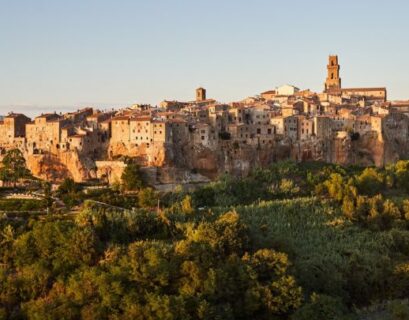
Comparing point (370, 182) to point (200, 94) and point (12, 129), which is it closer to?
point (12, 129)

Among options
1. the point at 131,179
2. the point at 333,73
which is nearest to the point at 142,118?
the point at 131,179

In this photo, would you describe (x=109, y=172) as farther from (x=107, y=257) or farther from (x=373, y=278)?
(x=373, y=278)

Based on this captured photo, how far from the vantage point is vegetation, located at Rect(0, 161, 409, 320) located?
22.4 m

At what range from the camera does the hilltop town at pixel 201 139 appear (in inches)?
1690

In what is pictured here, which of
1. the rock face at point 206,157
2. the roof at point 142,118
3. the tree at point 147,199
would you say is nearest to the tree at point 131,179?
the rock face at point 206,157

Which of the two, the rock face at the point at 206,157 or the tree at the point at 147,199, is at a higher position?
the rock face at the point at 206,157

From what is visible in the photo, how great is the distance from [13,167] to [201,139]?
38.7ft

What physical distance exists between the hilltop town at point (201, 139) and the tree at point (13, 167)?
3.54ft

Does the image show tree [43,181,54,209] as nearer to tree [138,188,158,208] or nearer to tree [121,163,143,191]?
tree [121,163,143,191]

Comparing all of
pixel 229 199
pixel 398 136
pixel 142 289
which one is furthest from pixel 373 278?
pixel 398 136

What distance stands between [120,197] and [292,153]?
15190 mm

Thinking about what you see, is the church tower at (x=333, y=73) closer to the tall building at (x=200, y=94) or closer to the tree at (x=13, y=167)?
the tall building at (x=200, y=94)

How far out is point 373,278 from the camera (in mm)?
26453

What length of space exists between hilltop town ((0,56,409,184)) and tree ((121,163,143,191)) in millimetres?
1492
